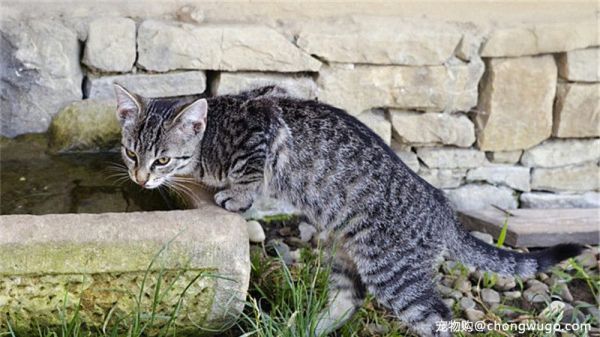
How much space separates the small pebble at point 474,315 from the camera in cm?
Answer: 357

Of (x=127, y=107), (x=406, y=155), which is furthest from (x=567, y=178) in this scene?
(x=127, y=107)

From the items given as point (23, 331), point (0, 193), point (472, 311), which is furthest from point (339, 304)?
point (0, 193)

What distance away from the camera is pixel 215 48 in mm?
4105

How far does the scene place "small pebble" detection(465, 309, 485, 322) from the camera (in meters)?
3.57

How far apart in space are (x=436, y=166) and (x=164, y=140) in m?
1.97

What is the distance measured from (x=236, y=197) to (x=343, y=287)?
2.24ft

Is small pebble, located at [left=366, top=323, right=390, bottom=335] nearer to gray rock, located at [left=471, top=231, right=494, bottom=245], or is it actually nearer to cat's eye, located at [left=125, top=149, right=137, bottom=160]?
gray rock, located at [left=471, top=231, right=494, bottom=245]

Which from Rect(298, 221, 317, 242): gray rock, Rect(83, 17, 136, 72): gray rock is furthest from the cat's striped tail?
Rect(83, 17, 136, 72): gray rock

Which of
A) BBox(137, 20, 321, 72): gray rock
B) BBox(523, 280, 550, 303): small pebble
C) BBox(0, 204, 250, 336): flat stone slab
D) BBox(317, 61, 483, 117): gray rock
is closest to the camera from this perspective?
BBox(0, 204, 250, 336): flat stone slab

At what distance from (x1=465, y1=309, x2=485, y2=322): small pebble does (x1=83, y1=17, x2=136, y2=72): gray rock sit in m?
2.27

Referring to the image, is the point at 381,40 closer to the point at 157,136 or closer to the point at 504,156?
the point at 504,156

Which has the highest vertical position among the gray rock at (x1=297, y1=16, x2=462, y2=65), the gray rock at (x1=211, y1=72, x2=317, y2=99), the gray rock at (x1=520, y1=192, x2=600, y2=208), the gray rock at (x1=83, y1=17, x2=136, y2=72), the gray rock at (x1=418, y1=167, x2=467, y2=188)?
the gray rock at (x1=297, y1=16, x2=462, y2=65)

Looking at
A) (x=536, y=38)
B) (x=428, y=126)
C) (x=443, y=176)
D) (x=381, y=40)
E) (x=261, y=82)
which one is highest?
(x=536, y=38)

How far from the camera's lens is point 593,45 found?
446cm
